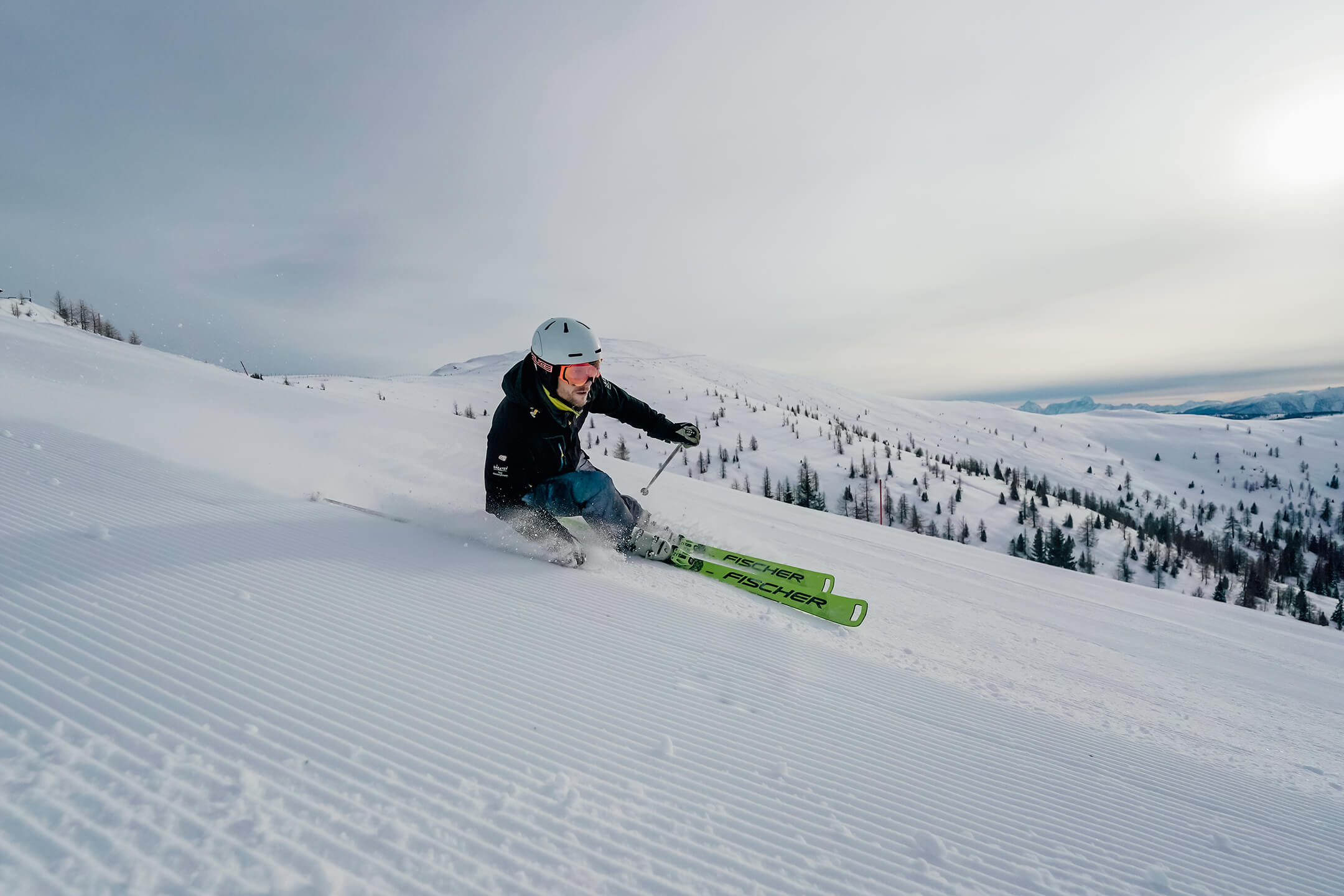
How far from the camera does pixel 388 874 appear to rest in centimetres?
167

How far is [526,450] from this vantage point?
5242mm

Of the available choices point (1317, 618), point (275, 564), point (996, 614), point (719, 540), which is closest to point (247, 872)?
point (275, 564)

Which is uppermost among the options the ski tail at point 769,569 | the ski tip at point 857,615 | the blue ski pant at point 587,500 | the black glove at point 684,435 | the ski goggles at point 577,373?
the ski goggles at point 577,373

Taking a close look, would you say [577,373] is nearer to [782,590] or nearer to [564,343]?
[564,343]

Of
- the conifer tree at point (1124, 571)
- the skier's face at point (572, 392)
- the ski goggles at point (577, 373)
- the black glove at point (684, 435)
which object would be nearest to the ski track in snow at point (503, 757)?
the skier's face at point (572, 392)

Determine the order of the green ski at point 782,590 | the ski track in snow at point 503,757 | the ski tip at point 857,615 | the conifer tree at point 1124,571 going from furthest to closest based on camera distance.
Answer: the conifer tree at point 1124,571
the green ski at point 782,590
the ski tip at point 857,615
the ski track in snow at point 503,757

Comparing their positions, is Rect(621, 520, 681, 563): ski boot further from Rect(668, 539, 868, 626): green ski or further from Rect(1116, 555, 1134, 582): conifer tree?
Rect(1116, 555, 1134, 582): conifer tree

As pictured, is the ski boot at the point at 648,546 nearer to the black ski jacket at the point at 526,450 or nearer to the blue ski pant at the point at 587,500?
the blue ski pant at the point at 587,500

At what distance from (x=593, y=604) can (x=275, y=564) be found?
8.28ft

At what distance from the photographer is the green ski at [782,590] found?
5.15m

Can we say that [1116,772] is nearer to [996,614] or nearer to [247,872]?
[996,614]

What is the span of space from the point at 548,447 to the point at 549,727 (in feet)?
10.2

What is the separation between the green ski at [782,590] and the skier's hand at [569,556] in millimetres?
1161

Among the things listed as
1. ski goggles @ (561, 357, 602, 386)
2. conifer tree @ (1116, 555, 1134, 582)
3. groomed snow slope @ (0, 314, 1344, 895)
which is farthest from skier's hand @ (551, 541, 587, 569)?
conifer tree @ (1116, 555, 1134, 582)
